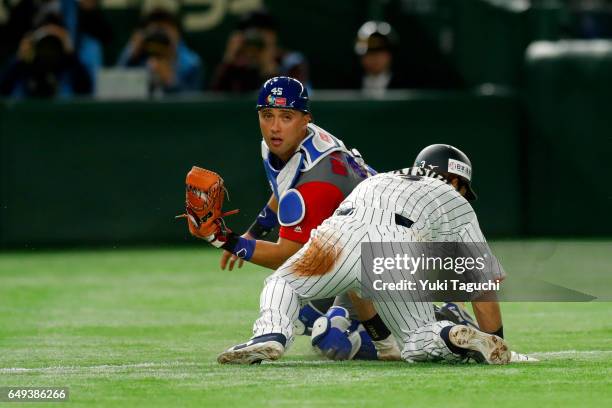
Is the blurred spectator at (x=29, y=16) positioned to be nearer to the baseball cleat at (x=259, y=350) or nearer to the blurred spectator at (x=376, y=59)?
the blurred spectator at (x=376, y=59)

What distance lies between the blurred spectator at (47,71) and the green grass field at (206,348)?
94.1 inches

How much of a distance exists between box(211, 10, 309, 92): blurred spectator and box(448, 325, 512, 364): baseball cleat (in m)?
9.24

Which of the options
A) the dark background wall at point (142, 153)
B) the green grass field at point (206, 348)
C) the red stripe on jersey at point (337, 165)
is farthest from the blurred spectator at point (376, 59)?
the red stripe on jersey at point (337, 165)

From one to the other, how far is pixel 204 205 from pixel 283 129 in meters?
0.97

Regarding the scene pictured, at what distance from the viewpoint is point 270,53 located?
17406mm

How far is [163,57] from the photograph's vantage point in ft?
56.4

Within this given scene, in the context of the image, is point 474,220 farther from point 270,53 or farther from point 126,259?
point 270,53

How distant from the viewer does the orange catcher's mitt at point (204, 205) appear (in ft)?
27.1

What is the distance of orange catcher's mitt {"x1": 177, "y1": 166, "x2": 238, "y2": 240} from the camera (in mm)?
8258

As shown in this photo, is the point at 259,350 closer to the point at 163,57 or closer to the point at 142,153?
the point at 142,153

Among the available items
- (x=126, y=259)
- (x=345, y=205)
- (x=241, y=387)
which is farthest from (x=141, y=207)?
(x=241, y=387)

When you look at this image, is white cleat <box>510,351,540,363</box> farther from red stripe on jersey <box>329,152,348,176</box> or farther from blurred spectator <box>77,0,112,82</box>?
blurred spectator <box>77,0,112,82</box>

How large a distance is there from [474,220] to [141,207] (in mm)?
8842

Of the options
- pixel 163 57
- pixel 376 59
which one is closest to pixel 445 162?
pixel 163 57
